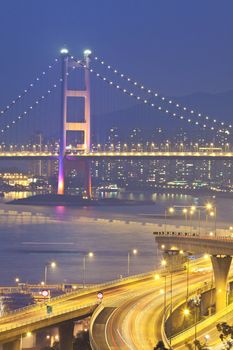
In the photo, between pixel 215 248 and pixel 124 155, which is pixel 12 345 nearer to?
pixel 215 248

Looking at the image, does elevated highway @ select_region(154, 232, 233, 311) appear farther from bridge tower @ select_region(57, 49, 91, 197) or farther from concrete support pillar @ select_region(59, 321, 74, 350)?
bridge tower @ select_region(57, 49, 91, 197)

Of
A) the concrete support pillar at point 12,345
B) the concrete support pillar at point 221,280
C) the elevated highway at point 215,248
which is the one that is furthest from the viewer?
the elevated highway at point 215,248

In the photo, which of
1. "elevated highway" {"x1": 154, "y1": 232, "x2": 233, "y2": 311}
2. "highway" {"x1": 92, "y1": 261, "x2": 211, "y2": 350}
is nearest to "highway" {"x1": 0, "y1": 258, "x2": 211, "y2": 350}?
"highway" {"x1": 92, "y1": 261, "x2": 211, "y2": 350}

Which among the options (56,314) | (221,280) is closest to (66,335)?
(56,314)

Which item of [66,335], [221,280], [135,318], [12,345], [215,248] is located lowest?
[66,335]

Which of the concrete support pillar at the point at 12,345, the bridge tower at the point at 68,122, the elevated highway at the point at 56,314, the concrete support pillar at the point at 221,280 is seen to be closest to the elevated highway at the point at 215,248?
the concrete support pillar at the point at 221,280

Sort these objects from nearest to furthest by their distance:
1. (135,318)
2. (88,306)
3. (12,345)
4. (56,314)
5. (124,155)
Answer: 1. (12,345)
2. (135,318)
3. (56,314)
4. (88,306)
5. (124,155)

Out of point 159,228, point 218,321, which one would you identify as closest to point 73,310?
point 218,321

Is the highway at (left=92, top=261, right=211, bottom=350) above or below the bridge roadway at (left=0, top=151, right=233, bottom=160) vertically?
below

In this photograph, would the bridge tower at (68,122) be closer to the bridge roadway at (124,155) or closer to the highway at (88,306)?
the bridge roadway at (124,155)
